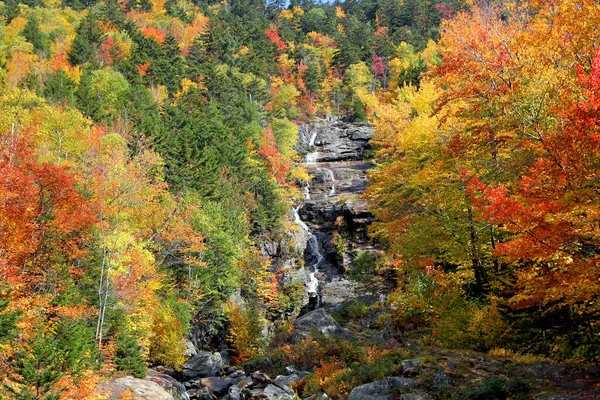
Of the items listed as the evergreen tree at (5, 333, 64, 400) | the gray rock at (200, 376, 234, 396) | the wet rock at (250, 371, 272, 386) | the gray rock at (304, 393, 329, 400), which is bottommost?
the gray rock at (200, 376, 234, 396)

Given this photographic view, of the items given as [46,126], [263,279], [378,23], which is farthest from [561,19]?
[378,23]

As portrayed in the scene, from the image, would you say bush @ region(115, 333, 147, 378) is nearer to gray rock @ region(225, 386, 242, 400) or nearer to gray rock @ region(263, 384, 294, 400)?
gray rock @ region(225, 386, 242, 400)

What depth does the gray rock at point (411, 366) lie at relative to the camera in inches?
492

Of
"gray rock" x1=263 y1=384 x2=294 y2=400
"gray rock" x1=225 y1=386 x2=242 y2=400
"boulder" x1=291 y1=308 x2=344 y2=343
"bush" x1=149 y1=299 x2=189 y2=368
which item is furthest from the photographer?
"bush" x1=149 y1=299 x2=189 y2=368

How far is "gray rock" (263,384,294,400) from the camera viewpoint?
16078mm

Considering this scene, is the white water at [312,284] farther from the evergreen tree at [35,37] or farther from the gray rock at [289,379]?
the evergreen tree at [35,37]

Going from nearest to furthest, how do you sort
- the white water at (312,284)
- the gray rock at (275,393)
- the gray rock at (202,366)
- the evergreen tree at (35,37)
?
the gray rock at (275,393)
the gray rock at (202,366)
the white water at (312,284)
the evergreen tree at (35,37)

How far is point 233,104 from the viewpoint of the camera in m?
52.8

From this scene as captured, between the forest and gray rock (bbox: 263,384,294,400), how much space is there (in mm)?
754

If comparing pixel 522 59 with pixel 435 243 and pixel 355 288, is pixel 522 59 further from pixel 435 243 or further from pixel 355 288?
pixel 355 288

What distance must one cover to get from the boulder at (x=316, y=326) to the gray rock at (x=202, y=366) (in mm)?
6543

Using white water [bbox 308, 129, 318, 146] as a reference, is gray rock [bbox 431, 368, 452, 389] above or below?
below

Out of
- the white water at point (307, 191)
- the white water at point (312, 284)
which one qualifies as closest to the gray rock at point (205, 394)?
the white water at point (312, 284)

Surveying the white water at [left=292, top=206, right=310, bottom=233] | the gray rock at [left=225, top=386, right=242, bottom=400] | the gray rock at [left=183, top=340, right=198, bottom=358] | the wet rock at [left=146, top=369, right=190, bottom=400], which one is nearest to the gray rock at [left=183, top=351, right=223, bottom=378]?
the gray rock at [left=183, top=340, right=198, bottom=358]
